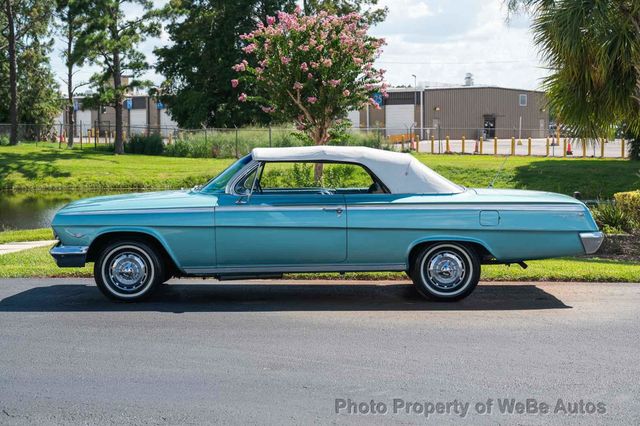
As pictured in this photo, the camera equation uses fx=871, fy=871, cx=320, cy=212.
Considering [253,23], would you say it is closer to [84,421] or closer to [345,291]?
[345,291]

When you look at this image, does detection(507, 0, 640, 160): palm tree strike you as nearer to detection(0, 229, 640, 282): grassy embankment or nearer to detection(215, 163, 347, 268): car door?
detection(0, 229, 640, 282): grassy embankment

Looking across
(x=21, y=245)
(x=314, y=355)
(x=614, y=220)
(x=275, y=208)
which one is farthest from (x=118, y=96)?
(x=314, y=355)

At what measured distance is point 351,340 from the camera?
749 cm

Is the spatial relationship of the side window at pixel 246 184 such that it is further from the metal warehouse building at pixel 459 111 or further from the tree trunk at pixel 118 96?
the metal warehouse building at pixel 459 111

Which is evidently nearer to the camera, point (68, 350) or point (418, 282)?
point (68, 350)

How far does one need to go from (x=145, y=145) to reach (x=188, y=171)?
509 inches

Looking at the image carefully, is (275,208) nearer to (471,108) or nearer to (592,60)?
(592,60)

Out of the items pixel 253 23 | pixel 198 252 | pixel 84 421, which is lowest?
pixel 84 421

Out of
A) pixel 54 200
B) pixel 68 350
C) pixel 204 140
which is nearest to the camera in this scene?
pixel 68 350

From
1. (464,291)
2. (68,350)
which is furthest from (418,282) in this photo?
(68,350)

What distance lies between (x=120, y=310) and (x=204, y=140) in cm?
3664

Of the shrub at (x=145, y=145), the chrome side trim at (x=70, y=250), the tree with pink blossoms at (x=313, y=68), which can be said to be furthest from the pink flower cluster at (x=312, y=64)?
the shrub at (x=145, y=145)

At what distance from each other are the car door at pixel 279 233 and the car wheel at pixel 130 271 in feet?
2.39

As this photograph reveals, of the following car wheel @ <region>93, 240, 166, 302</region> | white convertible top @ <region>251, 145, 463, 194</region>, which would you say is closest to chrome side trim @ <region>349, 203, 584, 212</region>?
white convertible top @ <region>251, 145, 463, 194</region>
